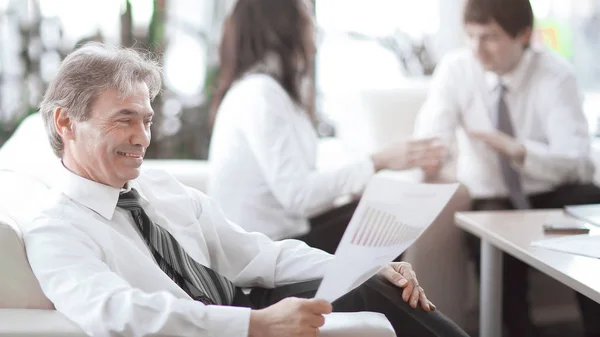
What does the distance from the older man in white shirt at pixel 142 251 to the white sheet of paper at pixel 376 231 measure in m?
0.06

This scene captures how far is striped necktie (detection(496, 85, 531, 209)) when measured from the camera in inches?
99.4

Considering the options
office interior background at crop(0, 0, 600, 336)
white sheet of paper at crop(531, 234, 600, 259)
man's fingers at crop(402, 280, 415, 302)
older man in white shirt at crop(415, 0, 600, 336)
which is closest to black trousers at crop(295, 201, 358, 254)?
Result: older man in white shirt at crop(415, 0, 600, 336)

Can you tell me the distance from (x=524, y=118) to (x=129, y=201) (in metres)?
1.76

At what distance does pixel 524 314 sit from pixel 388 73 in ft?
6.69

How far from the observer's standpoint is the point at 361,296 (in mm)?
1401

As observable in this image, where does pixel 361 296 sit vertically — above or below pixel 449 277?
above

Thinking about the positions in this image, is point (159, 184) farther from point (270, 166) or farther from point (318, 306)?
point (270, 166)

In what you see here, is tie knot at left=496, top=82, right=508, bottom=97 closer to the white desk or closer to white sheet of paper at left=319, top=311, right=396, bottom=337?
the white desk

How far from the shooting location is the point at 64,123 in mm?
1335

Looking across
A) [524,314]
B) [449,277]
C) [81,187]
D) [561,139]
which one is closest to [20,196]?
[81,187]

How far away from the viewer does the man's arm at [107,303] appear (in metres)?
1.11

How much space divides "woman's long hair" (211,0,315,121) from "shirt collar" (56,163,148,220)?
1.07 meters

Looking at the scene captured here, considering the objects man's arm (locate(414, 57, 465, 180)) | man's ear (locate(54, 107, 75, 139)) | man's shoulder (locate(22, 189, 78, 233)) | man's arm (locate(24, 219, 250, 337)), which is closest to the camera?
man's arm (locate(24, 219, 250, 337))

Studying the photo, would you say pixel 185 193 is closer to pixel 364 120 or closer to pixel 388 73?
pixel 364 120
